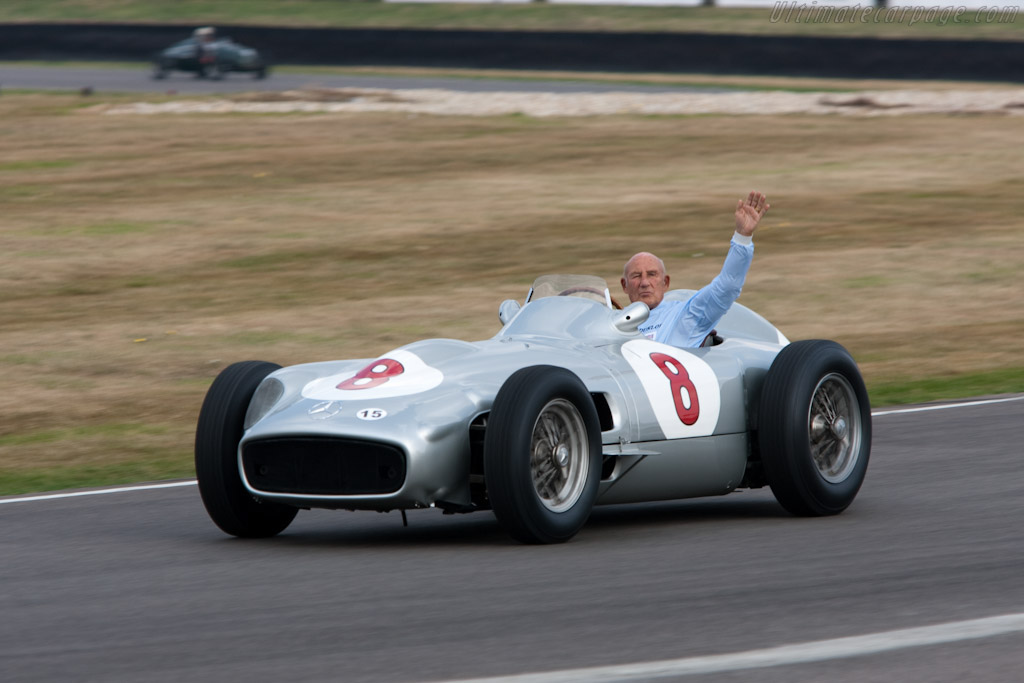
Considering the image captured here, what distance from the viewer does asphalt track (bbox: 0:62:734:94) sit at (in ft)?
115

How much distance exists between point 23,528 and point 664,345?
3032mm

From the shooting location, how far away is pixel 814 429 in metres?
7.52

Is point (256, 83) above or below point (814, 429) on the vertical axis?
below

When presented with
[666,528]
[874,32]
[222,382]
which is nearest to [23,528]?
[222,382]

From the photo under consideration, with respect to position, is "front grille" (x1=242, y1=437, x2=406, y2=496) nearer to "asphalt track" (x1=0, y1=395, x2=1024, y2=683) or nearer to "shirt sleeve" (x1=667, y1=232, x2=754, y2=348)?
"asphalt track" (x1=0, y1=395, x2=1024, y2=683)

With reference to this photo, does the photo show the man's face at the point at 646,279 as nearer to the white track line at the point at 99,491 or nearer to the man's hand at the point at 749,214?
the man's hand at the point at 749,214

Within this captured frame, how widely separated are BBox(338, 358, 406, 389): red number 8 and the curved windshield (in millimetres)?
1008

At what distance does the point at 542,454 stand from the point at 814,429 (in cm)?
155

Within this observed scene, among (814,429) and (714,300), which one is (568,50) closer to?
(714,300)

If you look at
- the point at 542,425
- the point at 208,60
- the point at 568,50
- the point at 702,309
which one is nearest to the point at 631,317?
the point at 702,309

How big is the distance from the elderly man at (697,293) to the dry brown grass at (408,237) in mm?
3233

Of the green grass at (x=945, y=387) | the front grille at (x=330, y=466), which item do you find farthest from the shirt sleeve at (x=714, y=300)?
the green grass at (x=945, y=387)

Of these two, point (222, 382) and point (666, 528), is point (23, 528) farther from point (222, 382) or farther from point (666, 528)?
point (666, 528)

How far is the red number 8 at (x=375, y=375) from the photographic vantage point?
6.68m
